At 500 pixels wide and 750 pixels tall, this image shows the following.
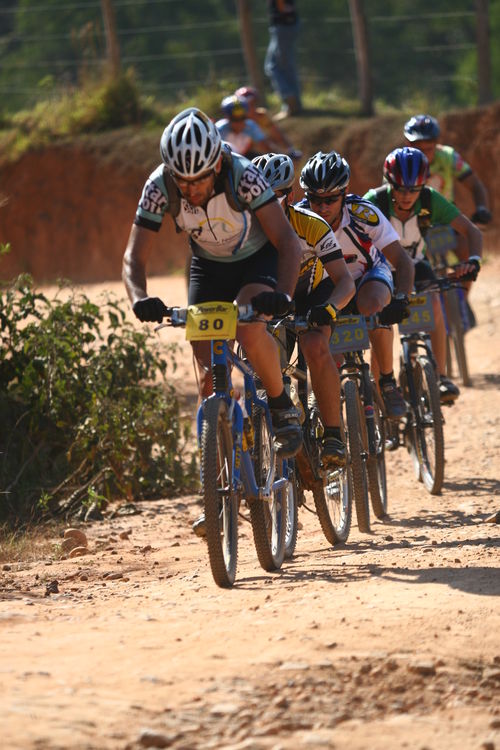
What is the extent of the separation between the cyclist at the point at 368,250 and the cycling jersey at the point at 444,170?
155 inches

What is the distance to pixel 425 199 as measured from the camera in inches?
373

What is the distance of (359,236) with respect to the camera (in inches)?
320

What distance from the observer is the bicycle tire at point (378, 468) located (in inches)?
323

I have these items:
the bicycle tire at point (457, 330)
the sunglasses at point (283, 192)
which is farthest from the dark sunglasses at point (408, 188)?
the bicycle tire at point (457, 330)

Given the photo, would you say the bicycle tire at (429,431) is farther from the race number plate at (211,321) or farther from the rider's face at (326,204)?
the race number plate at (211,321)

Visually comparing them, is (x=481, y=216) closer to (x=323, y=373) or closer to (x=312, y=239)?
(x=312, y=239)

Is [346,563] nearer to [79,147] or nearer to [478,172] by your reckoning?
[478,172]

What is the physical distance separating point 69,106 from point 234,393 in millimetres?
19282

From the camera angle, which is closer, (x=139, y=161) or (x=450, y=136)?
(x=450, y=136)

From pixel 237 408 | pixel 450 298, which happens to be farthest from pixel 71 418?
pixel 450 298

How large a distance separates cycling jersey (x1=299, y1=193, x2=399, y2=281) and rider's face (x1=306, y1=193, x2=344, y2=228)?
0.13 meters

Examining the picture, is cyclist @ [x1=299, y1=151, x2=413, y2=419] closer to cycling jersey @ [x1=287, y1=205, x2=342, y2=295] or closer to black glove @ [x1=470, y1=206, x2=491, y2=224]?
cycling jersey @ [x1=287, y1=205, x2=342, y2=295]

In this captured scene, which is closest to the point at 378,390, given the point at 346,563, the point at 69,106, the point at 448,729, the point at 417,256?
the point at 417,256

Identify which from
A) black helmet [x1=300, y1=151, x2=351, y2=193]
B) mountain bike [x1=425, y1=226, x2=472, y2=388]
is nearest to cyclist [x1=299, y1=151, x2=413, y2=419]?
black helmet [x1=300, y1=151, x2=351, y2=193]
